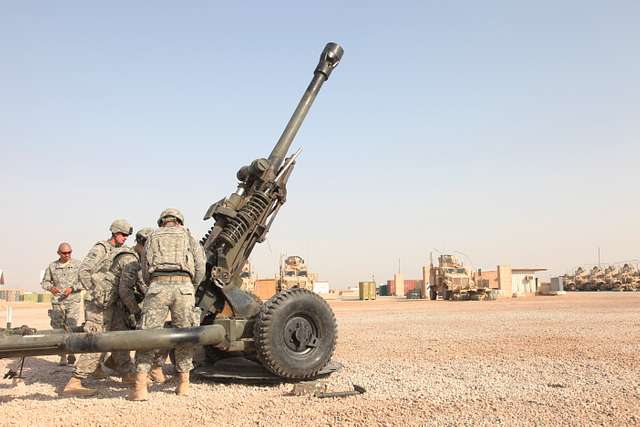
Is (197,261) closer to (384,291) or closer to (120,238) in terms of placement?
(120,238)

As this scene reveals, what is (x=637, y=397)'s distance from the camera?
4.58 meters

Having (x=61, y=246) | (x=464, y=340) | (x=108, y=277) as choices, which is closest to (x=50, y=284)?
(x=61, y=246)

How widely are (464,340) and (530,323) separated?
3839 mm

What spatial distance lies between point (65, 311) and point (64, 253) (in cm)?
78

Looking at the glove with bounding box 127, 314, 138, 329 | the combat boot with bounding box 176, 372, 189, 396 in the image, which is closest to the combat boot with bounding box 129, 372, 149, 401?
the combat boot with bounding box 176, 372, 189, 396

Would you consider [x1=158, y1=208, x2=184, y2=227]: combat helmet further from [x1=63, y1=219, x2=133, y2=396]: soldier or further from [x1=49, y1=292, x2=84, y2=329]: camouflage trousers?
[x1=49, y1=292, x2=84, y2=329]: camouflage trousers

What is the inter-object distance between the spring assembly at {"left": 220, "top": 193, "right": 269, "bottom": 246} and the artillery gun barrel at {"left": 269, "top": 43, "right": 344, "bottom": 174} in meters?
0.45

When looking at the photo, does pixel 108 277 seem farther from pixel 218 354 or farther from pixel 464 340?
pixel 464 340

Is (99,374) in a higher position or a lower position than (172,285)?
lower

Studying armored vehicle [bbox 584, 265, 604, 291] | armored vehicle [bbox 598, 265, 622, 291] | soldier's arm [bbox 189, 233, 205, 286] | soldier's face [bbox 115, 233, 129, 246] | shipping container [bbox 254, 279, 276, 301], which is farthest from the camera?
armored vehicle [bbox 584, 265, 604, 291]

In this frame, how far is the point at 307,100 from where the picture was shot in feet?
24.3

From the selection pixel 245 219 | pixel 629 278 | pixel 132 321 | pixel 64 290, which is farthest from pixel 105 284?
pixel 629 278

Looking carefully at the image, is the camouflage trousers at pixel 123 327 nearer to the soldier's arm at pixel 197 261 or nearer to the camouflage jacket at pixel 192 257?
the camouflage jacket at pixel 192 257

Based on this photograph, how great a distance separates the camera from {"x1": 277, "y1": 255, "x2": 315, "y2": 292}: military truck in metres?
28.1
